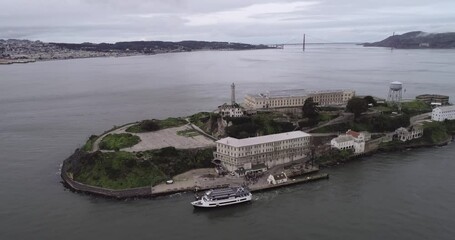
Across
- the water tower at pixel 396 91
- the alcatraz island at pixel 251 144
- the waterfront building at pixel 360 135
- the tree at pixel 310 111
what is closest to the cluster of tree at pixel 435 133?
the alcatraz island at pixel 251 144

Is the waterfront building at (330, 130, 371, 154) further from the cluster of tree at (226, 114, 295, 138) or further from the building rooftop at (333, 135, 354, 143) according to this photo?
the cluster of tree at (226, 114, 295, 138)

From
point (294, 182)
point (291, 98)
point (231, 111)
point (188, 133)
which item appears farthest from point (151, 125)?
point (291, 98)

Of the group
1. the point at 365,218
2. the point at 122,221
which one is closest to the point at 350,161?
the point at 365,218

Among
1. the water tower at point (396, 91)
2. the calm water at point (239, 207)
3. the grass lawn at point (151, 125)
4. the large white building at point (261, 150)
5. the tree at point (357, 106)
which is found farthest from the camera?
the water tower at point (396, 91)

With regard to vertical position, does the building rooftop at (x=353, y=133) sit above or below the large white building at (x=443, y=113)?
below

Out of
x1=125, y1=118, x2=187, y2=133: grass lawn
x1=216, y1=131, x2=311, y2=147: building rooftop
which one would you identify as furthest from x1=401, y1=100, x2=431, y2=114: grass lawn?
x1=125, y1=118, x2=187, y2=133: grass lawn

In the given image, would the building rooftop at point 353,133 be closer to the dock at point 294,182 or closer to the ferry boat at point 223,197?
the dock at point 294,182

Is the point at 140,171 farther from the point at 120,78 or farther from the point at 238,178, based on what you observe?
the point at 120,78
